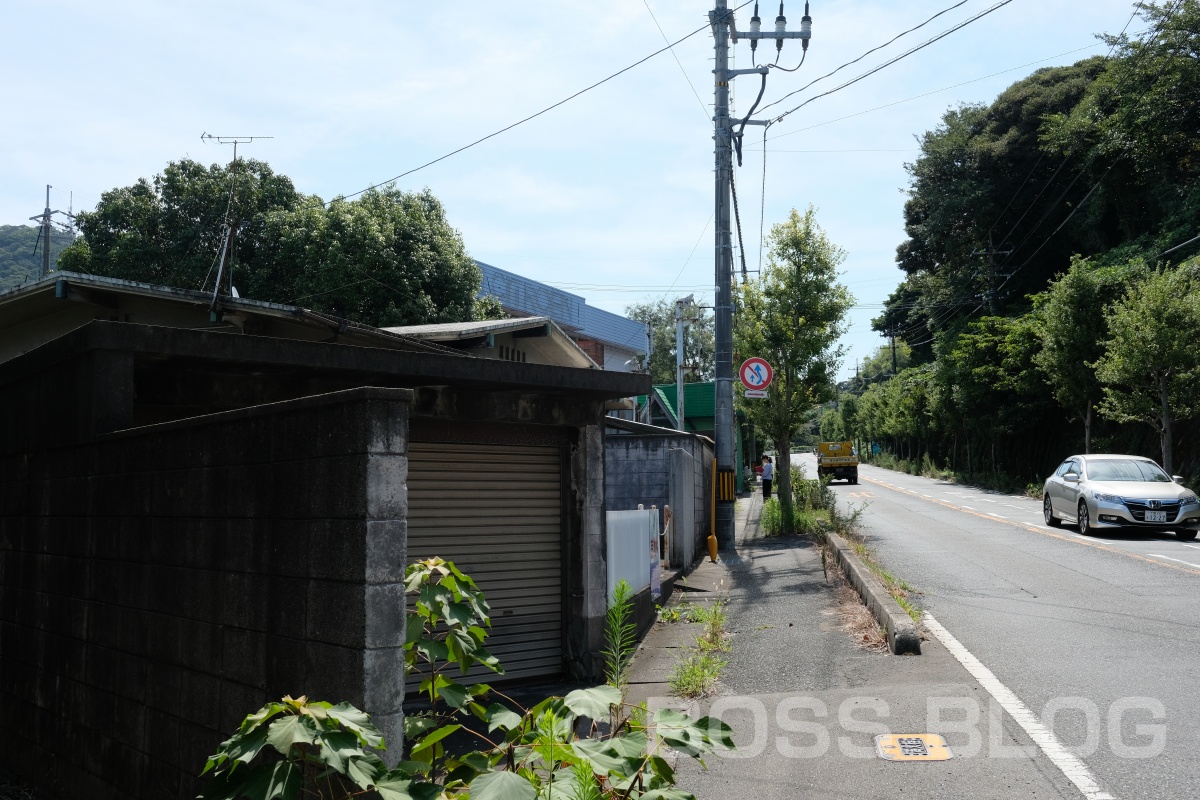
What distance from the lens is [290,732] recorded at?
288 cm

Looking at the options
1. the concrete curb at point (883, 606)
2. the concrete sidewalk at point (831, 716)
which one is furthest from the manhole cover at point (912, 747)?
the concrete curb at point (883, 606)

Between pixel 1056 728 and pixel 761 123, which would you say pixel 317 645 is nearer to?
pixel 1056 728

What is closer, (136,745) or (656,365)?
(136,745)

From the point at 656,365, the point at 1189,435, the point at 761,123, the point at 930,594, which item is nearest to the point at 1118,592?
the point at 930,594

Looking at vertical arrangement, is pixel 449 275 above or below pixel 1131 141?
below

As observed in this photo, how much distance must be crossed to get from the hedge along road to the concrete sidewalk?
1.30 feet

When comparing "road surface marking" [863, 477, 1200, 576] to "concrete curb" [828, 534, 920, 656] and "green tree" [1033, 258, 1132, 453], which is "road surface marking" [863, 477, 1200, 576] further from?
"green tree" [1033, 258, 1132, 453]

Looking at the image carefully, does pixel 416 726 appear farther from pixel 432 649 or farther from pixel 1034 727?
pixel 1034 727

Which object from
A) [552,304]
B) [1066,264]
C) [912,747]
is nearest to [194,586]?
[912,747]

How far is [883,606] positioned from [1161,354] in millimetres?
19765

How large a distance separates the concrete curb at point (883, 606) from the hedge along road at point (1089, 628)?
55cm

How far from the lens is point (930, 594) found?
37.5 ft

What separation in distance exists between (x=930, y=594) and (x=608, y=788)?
9008mm

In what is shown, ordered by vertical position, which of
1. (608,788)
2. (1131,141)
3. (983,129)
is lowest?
(608,788)
